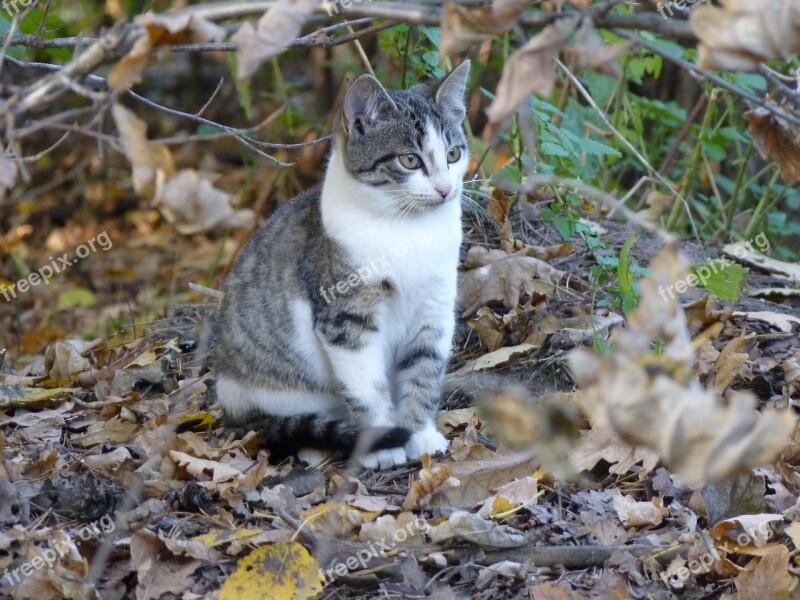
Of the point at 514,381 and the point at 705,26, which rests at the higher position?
the point at 705,26

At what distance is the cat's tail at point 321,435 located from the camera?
3078 mm

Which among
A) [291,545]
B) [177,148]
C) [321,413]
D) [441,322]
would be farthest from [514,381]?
[177,148]

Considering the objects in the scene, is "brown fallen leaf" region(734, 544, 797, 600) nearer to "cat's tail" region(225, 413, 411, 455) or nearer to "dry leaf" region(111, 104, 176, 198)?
"cat's tail" region(225, 413, 411, 455)

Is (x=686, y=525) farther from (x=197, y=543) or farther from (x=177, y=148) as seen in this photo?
(x=177, y=148)

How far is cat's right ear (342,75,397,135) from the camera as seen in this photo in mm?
3346

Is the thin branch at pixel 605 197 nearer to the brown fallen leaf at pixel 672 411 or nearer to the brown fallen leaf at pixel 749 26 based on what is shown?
the brown fallen leaf at pixel 672 411

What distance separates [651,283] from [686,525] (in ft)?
4.42

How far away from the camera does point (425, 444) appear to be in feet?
10.8

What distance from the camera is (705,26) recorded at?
180 centimetres

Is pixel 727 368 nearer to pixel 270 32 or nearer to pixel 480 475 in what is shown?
pixel 480 475

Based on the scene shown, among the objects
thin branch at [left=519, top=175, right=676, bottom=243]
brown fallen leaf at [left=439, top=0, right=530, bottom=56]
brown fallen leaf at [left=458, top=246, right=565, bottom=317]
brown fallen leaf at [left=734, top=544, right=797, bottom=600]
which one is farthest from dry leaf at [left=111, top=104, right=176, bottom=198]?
brown fallen leaf at [left=458, top=246, right=565, bottom=317]

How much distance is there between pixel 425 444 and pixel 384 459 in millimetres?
161

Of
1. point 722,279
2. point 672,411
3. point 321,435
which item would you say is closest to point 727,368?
point 722,279

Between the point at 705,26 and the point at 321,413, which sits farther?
the point at 321,413
